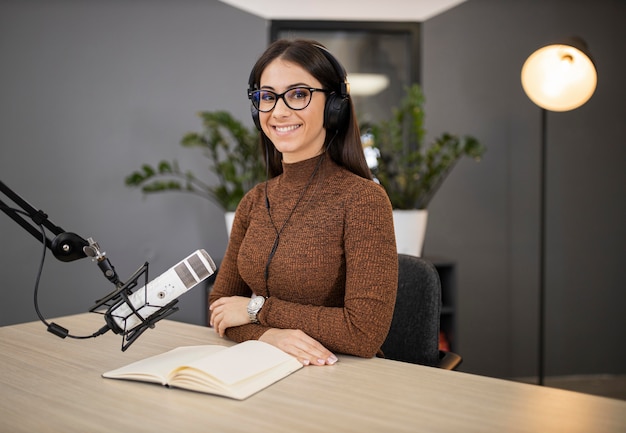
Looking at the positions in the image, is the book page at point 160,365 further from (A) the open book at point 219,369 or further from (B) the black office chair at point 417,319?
(B) the black office chair at point 417,319

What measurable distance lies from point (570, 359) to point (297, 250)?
2990 millimetres

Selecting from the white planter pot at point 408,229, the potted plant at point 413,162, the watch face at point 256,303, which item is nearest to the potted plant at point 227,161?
the potted plant at point 413,162

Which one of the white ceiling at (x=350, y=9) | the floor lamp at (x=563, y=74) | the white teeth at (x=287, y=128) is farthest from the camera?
the white ceiling at (x=350, y=9)

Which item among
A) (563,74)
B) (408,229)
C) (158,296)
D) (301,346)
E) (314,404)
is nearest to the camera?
(314,404)

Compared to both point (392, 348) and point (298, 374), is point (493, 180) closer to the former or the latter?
point (392, 348)

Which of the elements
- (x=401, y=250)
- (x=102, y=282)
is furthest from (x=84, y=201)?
(x=401, y=250)

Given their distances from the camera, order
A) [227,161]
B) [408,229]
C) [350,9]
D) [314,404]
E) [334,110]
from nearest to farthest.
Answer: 1. [314,404]
2. [334,110]
3. [408,229]
4. [227,161]
5. [350,9]

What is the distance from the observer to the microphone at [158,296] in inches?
43.4

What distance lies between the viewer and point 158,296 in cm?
111

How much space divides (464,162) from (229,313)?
8.69 feet

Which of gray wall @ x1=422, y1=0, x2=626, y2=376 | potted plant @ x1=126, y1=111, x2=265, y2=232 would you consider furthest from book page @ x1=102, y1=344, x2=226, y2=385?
gray wall @ x1=422, y1=0, x2=626, y2=376

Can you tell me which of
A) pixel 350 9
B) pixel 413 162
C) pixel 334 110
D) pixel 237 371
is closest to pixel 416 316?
pixel 334 110

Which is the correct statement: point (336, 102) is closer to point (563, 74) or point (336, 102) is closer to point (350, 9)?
point (563, 74)

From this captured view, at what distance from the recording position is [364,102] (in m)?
3.79
